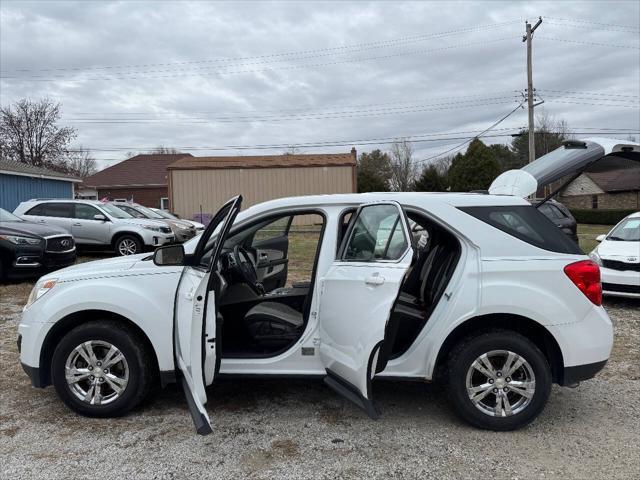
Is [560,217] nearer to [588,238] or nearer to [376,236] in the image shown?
[588,238]

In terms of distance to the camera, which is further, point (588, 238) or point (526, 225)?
point (588, 238)

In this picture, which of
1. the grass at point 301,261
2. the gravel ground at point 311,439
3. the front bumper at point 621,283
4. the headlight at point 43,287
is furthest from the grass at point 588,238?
the headlight at point 43,287

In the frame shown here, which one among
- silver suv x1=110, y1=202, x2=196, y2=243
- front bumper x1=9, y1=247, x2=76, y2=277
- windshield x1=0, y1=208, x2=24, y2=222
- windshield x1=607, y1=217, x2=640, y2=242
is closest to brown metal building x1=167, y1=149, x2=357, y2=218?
silver suv x1=110, y1=202, x2=196, y2=243

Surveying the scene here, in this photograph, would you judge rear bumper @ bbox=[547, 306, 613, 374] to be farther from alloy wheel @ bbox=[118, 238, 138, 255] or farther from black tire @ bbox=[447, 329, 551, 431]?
alloy wheel @ bbox=[118, 238, 138, 255]

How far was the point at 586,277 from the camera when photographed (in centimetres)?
342

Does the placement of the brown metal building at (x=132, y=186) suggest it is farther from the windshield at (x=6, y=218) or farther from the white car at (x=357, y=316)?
the white car at (x=357, y=316)

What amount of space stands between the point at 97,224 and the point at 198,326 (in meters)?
11.1

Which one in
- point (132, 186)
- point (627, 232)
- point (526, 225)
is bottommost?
point (627, 232)

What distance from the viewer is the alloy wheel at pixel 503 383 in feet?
11.2

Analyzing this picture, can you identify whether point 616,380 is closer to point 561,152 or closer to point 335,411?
point 561,152

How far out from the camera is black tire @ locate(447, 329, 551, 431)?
3.39m

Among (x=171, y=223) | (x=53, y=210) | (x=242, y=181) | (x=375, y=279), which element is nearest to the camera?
(x=375, y=279)

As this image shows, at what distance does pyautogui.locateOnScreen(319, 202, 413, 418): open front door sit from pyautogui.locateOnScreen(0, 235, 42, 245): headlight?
757 centimetres

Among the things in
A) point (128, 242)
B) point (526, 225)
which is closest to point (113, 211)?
point (128, 242)
